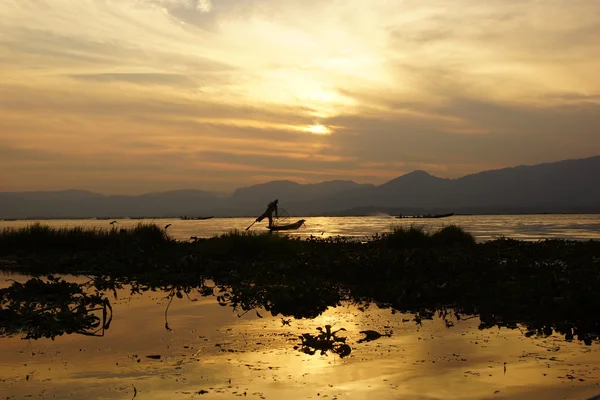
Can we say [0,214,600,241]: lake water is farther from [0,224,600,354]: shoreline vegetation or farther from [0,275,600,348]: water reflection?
[0,275,600,348]: water reflection

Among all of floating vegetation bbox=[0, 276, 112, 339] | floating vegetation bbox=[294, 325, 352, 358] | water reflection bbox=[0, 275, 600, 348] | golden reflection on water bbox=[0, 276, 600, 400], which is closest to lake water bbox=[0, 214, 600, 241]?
water reflection bbox=[0, 275, 600, 348]

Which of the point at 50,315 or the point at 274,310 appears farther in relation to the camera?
the point at 274,310

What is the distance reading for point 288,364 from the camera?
9.66 metres

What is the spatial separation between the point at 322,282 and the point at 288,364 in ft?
34.4

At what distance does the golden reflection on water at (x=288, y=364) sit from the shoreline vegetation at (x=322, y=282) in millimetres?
1262

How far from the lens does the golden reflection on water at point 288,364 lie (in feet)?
26.7

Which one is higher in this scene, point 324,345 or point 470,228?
point 470,228

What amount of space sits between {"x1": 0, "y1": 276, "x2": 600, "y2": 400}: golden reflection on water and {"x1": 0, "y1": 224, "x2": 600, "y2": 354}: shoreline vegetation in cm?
126

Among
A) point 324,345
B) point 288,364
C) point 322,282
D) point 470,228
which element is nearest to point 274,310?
point 324,345

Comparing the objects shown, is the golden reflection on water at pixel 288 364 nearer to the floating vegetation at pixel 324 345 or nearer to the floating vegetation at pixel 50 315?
the floating vegetation at pixel 324 345

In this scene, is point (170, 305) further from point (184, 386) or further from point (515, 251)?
point (515, 251)

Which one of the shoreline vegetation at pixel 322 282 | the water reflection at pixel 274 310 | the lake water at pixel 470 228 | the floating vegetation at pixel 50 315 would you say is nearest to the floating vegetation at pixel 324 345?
the water reflection at pixel 274 310

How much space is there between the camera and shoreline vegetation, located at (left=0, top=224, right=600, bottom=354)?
13.3m

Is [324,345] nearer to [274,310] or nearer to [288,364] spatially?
[288,364]
